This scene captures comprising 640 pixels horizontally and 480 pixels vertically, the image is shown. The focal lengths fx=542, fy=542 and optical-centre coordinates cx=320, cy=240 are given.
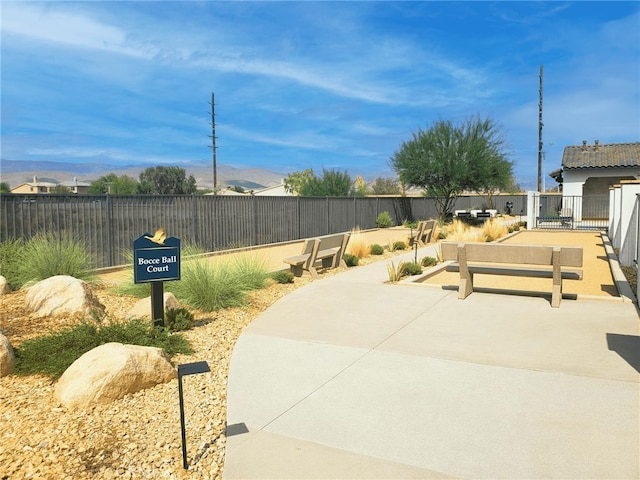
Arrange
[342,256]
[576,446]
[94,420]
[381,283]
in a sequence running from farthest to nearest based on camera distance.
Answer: [342,256] → [381,283] → [94,420] → [576,446]

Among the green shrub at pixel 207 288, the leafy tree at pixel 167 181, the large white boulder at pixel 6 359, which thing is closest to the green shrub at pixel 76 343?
the large white boulder at pixel 6 359

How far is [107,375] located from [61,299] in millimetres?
3224

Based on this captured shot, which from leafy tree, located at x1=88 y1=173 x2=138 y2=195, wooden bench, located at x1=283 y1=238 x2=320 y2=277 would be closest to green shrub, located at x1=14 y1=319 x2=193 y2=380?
wooden bench, located at x1=283 y1=238 x2=320 y2=277

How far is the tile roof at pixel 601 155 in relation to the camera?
34594 mm

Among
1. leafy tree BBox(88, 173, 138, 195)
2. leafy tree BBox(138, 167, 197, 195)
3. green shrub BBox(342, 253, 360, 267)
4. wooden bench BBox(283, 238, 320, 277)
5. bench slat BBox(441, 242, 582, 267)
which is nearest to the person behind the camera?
bench slat BBox(441, 242, 582, 267)

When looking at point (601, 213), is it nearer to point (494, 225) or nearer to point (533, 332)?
point (494, 225)

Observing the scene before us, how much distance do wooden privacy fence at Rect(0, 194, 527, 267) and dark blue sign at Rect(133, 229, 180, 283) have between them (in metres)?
7.07

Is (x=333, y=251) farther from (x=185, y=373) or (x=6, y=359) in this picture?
(x=185, y=373)

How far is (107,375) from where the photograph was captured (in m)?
4.63

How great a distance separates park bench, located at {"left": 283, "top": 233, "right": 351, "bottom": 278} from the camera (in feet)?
37.9

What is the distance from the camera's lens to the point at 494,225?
75.2ft

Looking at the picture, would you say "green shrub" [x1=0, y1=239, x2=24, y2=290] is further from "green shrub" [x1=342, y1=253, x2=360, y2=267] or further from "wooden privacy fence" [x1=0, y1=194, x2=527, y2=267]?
"green shrub" [x1=342, y1=253, x2=360, y2=267]

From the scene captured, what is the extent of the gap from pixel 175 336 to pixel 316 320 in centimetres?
223

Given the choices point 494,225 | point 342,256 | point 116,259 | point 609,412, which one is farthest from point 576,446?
point 494,225
